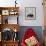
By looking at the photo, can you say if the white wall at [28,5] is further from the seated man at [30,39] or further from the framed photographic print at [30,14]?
the seated man at [30,39]

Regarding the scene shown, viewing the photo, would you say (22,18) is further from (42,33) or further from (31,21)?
(42,33)

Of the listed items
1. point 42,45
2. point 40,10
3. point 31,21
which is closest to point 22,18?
point 31,21

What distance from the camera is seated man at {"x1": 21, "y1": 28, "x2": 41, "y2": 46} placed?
5691 mm

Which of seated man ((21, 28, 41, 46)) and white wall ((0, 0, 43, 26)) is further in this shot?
white wall ((0, 0, 43, 26))

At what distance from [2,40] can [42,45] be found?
4.99ft

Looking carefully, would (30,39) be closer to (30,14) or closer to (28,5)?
(30,14)

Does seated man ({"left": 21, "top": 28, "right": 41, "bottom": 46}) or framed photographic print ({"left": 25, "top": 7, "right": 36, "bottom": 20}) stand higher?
framed photographic print ({"left": 25, "top": 7, "right": 36, "bottom": 20})

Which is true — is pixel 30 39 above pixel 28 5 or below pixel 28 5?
below

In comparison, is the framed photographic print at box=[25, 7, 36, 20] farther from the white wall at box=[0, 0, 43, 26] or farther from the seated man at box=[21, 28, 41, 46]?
the seated man at box=[21, 28, 41, 46]

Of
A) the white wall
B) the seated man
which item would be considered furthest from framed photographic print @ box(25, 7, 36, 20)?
the seated man

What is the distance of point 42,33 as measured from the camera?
6.21 meters

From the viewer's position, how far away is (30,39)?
5.72 meters

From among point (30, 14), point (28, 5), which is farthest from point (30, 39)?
point (28, 5)

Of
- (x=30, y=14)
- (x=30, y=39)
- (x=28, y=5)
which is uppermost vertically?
(x=28, y=5)
